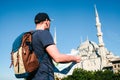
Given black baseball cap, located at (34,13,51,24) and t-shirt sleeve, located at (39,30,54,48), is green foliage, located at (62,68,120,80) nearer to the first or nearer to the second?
black baseball cap, located at (34,13,51,24)

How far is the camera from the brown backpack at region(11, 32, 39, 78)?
333 cm

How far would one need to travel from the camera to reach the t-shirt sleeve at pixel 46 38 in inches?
134

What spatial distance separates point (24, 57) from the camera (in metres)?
3.35

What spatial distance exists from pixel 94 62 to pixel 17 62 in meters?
68.0

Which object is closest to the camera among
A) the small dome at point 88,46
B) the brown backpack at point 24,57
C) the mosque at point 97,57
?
the brown backpack at point 24,57

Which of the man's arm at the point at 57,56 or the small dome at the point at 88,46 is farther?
the small dome at the point at 88,46

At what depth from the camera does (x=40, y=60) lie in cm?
343

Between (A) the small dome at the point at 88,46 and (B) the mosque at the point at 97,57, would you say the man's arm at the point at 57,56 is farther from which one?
(A) the small dome at the point at 88,46

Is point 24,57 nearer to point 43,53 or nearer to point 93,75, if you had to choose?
point 43,53

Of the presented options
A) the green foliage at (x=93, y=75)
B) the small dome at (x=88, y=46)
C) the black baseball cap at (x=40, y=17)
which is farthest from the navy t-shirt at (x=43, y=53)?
the small dome at (x=88, y=46)

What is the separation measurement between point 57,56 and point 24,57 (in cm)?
41

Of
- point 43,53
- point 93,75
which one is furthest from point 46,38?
point 93,75

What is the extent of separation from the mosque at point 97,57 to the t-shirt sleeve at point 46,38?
38.3 meters

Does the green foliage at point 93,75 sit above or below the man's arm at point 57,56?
above
